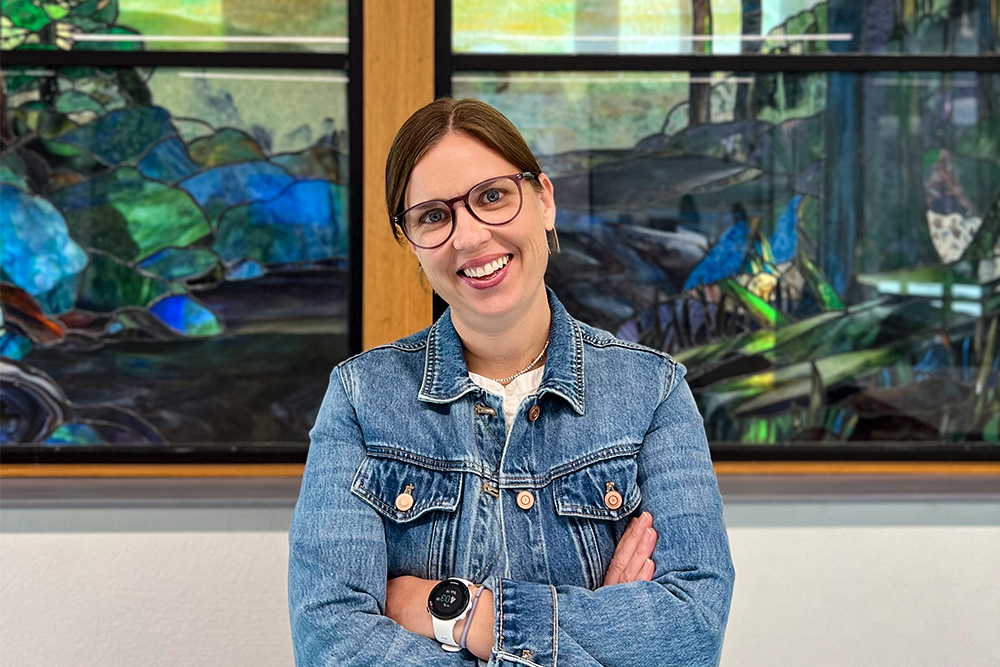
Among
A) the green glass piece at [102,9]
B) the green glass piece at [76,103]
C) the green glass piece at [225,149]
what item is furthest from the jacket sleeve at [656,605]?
the green glass piece at [102,9]

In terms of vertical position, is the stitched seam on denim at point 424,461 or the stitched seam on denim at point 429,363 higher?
the stitched seam on denim at point 429,363

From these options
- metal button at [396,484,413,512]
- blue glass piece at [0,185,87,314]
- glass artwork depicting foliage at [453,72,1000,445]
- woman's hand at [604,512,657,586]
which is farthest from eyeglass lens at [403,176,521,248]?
blue glass piece at [0,185,87,314]

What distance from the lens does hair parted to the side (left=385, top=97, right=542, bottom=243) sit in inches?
51.4

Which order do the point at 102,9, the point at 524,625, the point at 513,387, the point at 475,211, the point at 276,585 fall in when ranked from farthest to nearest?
1. the point at 102,9
2. the point at 276,585
3. the point at 513,387
4. the point at 475,211
5. the point at 524,625

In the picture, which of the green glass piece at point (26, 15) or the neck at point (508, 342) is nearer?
the neck at point (508, 342)

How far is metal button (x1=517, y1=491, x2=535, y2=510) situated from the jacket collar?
0.51ft

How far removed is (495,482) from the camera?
1.34 metres

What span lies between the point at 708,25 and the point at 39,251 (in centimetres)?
192

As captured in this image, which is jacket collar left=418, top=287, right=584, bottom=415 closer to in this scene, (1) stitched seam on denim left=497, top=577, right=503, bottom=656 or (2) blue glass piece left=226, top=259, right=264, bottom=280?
(1) stitched seam on denim left=497, top=577, right=503, bottom=656

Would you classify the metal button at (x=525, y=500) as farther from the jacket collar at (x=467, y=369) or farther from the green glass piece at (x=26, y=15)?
the green glass piece at (x=26, y=15)

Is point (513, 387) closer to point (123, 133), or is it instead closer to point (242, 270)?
point (242, 270)

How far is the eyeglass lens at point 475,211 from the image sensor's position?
4.27 feet

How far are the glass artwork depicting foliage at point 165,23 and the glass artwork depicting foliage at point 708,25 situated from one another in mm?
435

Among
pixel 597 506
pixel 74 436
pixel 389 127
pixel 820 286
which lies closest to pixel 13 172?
pixel 74 436
